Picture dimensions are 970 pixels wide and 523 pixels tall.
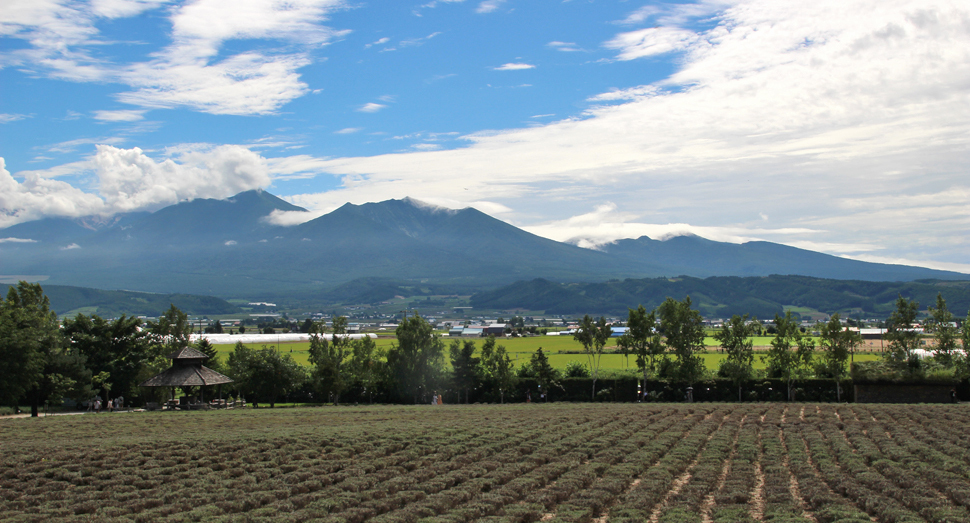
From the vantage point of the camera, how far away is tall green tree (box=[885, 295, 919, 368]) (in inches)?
1983

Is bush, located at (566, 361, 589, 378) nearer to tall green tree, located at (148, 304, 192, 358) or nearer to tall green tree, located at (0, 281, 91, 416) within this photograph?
tall green tree, located at (148, 304, 192, 358)

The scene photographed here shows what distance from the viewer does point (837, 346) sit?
51.5m

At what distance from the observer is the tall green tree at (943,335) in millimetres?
52572

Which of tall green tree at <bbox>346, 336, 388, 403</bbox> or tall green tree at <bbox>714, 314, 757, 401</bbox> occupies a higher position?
tall green tree at <bbox>714, 314, 757, 401</bbox>

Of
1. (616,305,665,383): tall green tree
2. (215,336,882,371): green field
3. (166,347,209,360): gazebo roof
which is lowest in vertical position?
(215,336,882,371): green field

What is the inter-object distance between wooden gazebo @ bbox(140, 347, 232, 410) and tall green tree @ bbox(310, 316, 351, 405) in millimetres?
7177

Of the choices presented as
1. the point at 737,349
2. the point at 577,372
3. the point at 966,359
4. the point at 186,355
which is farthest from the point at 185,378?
the point at 966,359

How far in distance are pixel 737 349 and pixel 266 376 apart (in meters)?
37.0

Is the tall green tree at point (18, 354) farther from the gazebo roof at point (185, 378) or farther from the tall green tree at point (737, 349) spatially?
the tall green tree at point (737, 349)

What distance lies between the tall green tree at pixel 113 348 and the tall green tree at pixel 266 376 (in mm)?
7137

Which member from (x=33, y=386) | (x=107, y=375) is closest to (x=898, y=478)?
(x=33, y=386)

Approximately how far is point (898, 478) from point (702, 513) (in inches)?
236

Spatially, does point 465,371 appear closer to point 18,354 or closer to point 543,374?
point 543,374

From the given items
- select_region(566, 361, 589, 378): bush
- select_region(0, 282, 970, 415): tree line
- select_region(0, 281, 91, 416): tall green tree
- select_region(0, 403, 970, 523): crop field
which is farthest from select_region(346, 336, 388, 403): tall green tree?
select_region(0, 403, 970, 523): crop field
